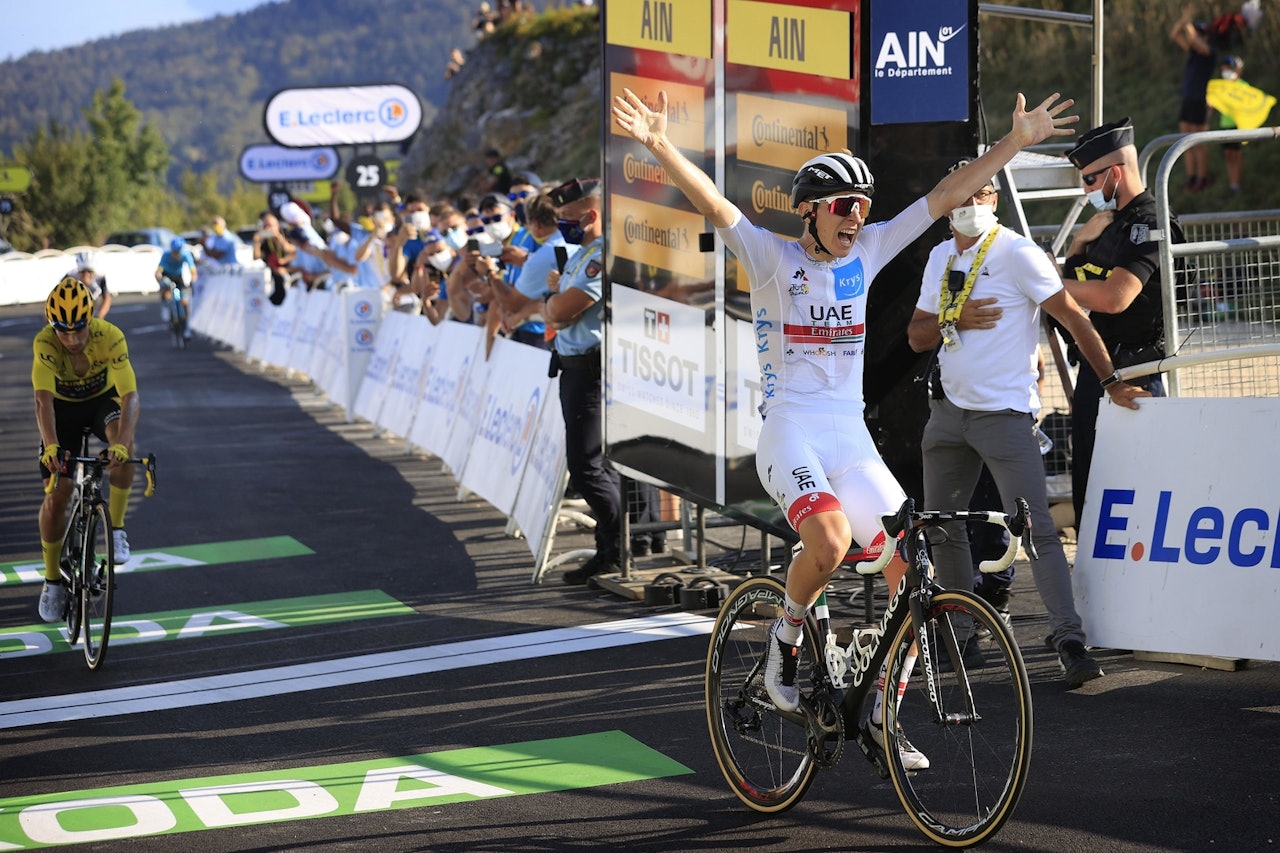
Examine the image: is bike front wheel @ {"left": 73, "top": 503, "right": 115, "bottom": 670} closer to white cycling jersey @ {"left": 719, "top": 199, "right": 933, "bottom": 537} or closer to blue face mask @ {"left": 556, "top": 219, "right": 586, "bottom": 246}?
blue face mask @ {"left": 556, "top": 219, "right": 586, "bottom": 246}

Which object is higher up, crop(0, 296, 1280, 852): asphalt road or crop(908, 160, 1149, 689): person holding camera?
Answer: crop(908, 160, 1149, 689): person holding camera

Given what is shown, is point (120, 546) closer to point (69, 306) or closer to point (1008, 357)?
point (69, 306)

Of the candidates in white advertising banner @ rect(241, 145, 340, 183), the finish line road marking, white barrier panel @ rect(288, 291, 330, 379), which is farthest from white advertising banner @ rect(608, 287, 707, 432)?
white advertising banner @ rect(241, 145, 340, 183)

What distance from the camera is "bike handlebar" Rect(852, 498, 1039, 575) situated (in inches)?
193

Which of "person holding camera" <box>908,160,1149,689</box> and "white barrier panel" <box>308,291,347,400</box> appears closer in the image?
"person holding camera" <box>908,160,1149,689</box>

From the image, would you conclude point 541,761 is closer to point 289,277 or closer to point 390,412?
point 390,412

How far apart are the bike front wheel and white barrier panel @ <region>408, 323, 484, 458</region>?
585cm

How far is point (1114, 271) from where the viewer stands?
7.56m

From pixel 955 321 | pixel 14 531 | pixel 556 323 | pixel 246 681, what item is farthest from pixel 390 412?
pixel 955 321

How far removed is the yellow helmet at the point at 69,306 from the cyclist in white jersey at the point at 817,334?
4.12 m

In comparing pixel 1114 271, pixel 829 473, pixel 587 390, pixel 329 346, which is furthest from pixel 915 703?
pixel 329 346

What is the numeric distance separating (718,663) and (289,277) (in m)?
23.6

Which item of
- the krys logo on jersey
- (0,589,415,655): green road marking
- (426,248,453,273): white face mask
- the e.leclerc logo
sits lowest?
(0,589,415,655): green road marking

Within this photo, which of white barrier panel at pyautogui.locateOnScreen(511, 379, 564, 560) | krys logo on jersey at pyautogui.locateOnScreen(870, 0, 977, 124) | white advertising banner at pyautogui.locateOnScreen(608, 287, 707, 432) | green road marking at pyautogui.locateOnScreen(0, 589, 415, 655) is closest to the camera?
krys logo on jersey at pyautogui.locateOnScreen(870, 0, 977, 124)
